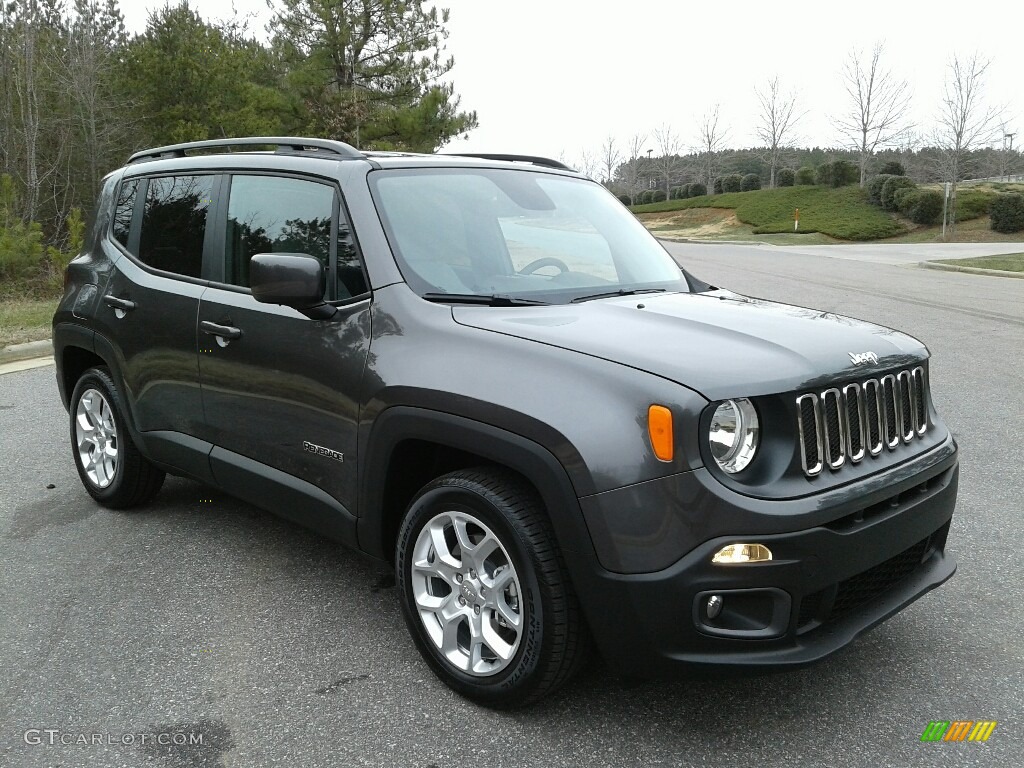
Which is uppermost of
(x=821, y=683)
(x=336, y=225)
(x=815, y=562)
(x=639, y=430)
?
(x=336, y=225)

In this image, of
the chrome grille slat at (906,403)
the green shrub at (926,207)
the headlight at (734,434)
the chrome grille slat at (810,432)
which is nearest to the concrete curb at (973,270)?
the green shrub at (926,207)

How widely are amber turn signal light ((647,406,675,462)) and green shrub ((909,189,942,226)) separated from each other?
139 feet

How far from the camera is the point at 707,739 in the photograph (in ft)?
9.09

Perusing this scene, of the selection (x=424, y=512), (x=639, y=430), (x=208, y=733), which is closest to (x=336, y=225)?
(x=424, y=512)

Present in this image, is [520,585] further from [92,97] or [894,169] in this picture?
[894,169]

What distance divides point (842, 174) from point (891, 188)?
6.95 metres

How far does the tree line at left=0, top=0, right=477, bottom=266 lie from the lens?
1802 centimetres

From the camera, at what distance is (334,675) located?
3.18m

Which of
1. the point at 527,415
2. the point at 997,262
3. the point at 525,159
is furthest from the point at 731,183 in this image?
the point at 527,415

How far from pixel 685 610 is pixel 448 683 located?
0.95 m

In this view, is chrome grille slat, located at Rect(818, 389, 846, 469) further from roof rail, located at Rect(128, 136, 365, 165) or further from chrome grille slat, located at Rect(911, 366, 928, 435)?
roof rail, located at Rect(128, 136, 365, 165)

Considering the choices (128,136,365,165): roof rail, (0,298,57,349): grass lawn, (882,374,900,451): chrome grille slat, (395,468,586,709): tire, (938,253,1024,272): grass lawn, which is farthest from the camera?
(938,253,1024,272): grass lawn

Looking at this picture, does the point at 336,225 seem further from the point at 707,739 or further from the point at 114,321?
the point at 707,739

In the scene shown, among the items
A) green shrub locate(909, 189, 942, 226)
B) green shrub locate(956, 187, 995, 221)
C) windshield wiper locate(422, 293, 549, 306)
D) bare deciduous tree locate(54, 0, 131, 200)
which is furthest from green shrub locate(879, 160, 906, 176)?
windshield wiper locate(422, 293, 549, 306)
